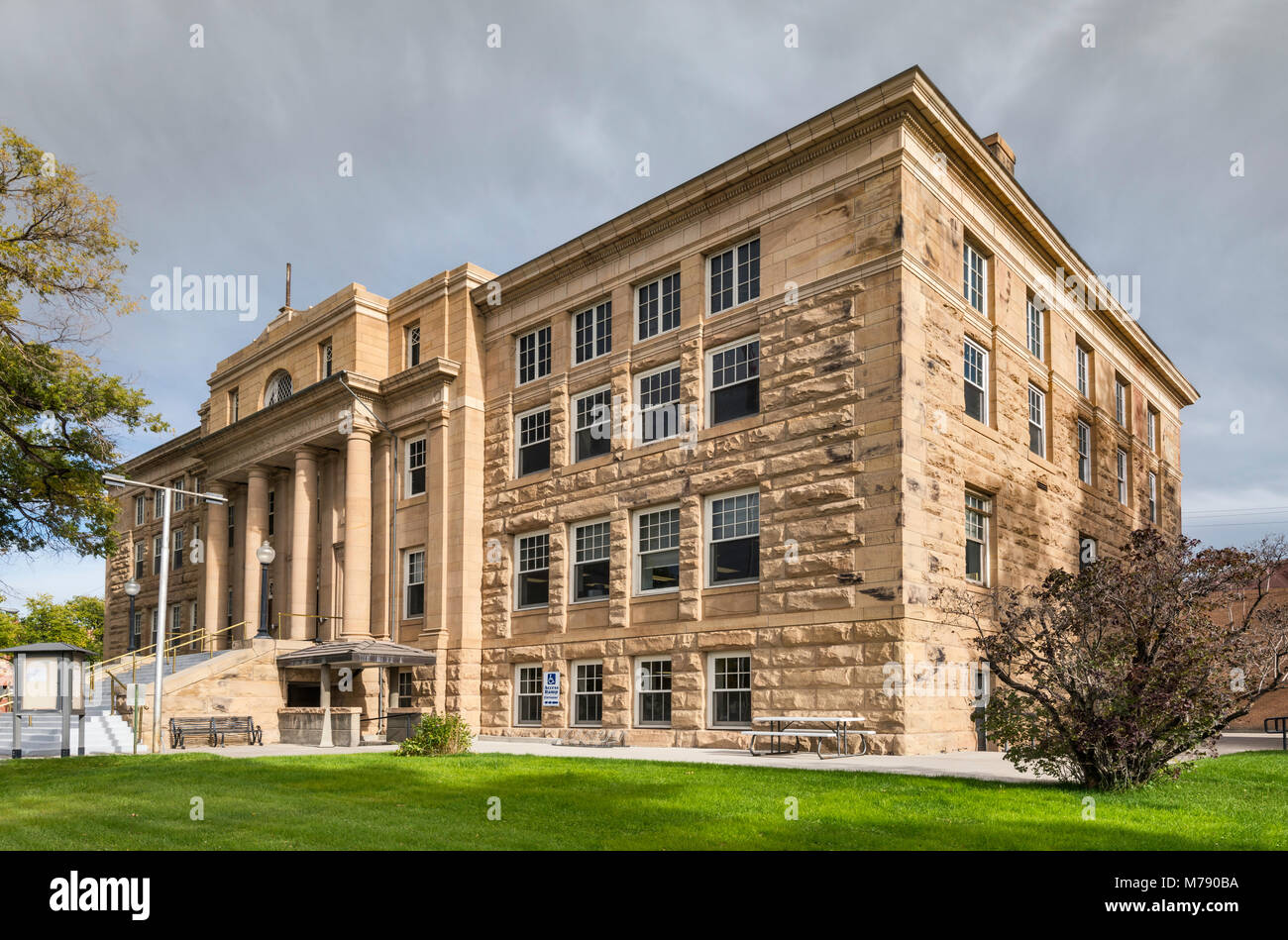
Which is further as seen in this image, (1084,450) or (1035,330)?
(1084,450)

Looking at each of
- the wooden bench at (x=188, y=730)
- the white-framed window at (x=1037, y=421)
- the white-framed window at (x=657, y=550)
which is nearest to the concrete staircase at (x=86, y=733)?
the wooden bench at (x=188, y=730)

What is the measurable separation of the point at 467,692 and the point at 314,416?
11120 millimetres

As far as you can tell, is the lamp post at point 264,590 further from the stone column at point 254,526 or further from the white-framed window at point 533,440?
the white-framed window at point 533,440

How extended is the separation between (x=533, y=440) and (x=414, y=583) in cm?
611

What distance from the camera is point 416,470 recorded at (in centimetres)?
3381

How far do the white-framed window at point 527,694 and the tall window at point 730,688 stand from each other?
21.5 feet

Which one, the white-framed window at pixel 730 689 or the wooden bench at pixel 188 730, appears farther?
the wooden bench at pixel 188 730

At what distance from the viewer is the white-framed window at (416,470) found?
111 feet

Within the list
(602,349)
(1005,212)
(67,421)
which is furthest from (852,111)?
(67,421)

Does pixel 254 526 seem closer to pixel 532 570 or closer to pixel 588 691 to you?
pixel 532 570

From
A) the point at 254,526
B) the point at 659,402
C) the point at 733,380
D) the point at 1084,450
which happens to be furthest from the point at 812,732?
the point at 254,526

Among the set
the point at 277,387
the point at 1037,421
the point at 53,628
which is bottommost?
the point at 53,628

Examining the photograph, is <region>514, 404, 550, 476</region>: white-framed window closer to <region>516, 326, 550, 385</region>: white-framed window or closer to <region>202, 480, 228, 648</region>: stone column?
<region>516, 326, 550, 385</region>: white-framed window
